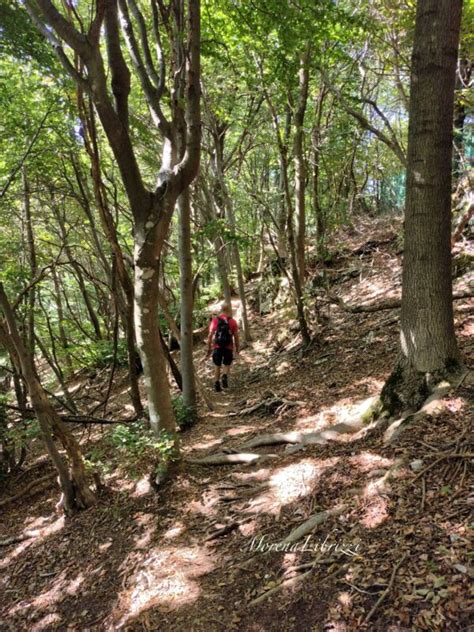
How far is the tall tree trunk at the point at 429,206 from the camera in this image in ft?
12.3

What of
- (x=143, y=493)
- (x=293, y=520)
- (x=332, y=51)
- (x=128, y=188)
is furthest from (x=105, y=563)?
(x=332, y=51)

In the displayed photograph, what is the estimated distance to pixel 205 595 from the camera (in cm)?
298

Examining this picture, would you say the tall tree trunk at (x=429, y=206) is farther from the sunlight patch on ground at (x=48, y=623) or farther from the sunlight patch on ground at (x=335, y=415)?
the sunlight patch on ground at (x=48, y=623)

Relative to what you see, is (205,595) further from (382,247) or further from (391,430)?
(382,247)

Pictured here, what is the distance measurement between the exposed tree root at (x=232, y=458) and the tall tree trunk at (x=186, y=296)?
7.00 ft

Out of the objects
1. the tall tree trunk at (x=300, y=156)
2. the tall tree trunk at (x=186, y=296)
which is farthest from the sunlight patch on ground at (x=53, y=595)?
the tall tree trunk at (x=300, y=156)

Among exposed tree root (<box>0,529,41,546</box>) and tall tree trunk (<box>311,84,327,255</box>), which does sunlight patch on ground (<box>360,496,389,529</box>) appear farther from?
tall tree trunk (<box>311,84,327,255</box>)

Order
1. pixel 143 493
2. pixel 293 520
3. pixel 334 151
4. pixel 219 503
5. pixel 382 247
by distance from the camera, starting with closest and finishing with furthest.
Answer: pixel 293 520
pixel 219 503
pixel 143 493
pixel 334 151
pixel 382 247

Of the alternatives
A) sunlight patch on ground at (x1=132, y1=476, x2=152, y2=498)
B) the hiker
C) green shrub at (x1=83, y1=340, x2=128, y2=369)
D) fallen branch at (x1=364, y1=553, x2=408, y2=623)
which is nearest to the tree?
sunlight patch on ground at (x1=132, y1=476, x2=152, y2=498)

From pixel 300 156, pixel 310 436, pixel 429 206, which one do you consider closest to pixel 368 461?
pixel 310 436

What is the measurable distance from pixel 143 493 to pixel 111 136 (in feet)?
12.9

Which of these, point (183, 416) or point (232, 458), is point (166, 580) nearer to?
point (232, 458)

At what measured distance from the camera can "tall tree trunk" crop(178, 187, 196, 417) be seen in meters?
7.06

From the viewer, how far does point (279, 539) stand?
322 cm
